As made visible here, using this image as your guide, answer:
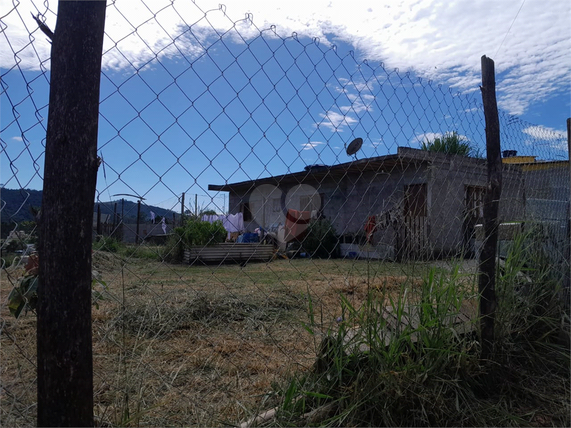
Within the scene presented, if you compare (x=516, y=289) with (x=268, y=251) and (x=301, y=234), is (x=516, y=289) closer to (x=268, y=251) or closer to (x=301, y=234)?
(x=268, y=251)

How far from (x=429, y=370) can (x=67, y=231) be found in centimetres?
149

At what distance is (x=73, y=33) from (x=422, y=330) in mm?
1693

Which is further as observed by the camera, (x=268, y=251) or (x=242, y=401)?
(x=268, y=251)

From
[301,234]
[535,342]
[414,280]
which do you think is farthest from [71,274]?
[301,234]

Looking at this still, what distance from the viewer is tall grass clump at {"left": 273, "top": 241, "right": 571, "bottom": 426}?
1706mm

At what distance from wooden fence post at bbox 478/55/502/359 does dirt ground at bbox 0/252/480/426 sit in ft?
0.43

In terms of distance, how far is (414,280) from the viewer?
7.10 feet

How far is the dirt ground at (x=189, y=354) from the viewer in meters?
1.75

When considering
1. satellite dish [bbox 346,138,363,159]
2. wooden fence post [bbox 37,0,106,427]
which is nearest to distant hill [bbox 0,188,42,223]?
wooden fence post [bbox 37,0,106,427]

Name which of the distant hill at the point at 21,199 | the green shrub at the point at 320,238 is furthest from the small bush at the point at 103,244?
the green shrub at the point at 320,238

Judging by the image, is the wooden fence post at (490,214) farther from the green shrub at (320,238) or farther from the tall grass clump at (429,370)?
the green shrub at (320,238)

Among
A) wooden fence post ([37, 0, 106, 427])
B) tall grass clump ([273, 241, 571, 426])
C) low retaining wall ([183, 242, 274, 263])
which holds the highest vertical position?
wooden fence post ([37, 0, 106, 427])

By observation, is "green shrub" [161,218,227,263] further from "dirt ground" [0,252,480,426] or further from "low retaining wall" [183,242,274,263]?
"dirt ground" [0,252,480,426]

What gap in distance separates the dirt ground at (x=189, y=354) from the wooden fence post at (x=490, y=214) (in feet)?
0.43
